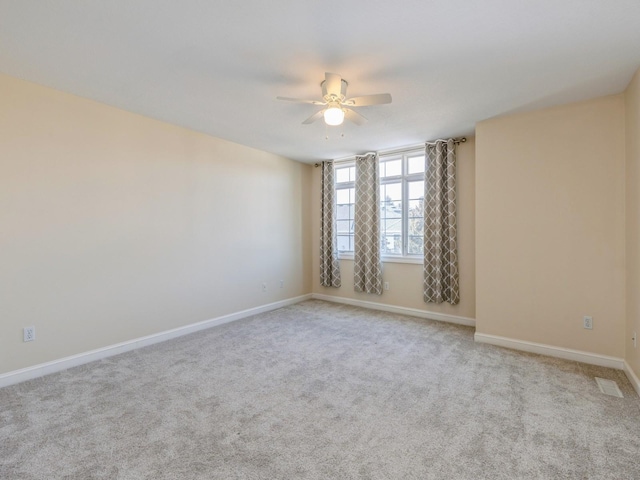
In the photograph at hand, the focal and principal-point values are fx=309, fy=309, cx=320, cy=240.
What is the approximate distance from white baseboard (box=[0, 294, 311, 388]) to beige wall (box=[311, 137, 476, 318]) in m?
1.71

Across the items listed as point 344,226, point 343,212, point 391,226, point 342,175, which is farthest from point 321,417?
point 342,175

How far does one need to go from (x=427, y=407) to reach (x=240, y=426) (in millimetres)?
1301

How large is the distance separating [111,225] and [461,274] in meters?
4.30

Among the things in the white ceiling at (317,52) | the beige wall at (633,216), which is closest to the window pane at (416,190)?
the white ceiling at (317,52)

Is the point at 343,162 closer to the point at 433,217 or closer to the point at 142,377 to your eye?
the point at 433,217

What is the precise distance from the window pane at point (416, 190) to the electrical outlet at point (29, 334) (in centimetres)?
467

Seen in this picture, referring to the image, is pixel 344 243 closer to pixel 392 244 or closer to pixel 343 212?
pixel 343 212

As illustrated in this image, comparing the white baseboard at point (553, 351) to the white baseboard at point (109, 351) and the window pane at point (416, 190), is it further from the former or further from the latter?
the white baseboard at point (109, 351)

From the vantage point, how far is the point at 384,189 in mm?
5016

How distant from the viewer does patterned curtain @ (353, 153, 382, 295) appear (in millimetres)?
4922

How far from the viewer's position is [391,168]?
4.95 meters

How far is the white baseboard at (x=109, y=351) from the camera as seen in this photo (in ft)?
8.57

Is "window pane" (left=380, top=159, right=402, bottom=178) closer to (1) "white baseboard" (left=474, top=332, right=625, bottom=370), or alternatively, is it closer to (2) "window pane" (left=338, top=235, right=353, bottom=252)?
(2) "window pane" (left=338, top=235, right=353, bottom=252)

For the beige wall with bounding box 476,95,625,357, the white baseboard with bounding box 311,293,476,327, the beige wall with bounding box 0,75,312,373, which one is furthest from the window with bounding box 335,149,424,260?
the beige wall with bounding box 0,75,312,373
